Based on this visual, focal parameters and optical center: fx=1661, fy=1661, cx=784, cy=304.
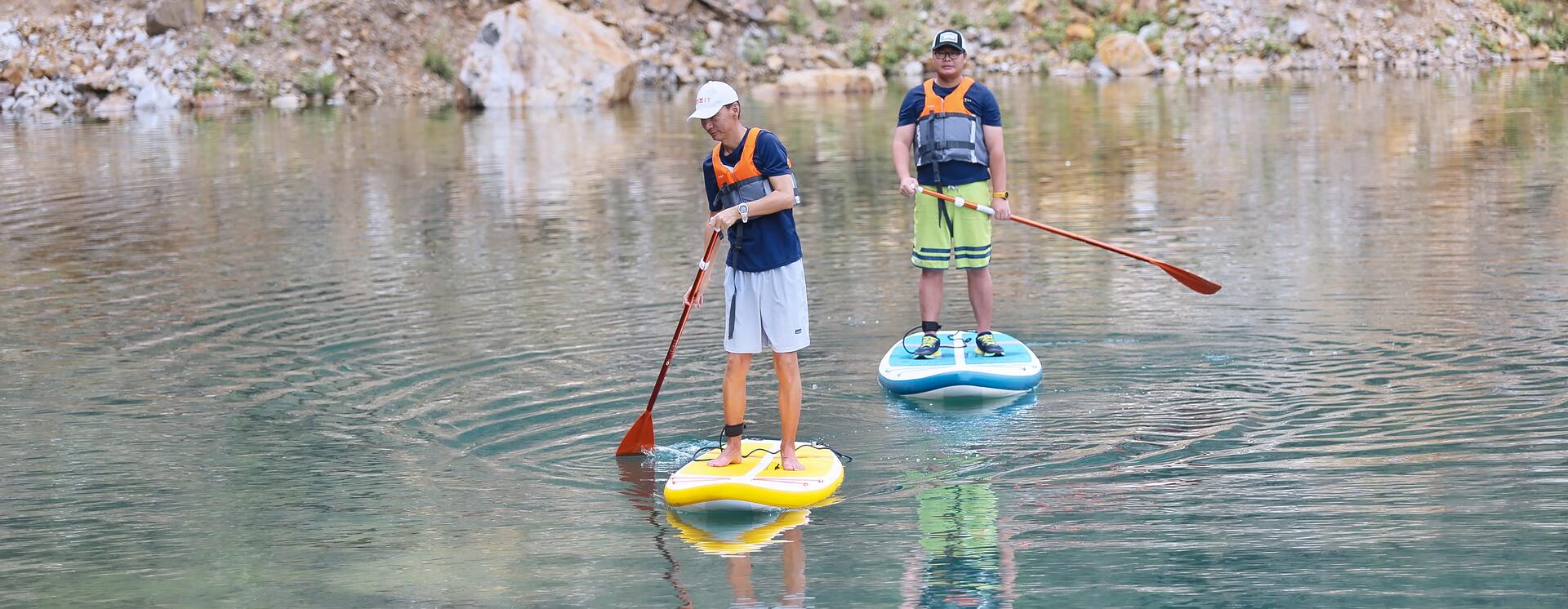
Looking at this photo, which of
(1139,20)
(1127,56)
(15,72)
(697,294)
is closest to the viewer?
(697,294)

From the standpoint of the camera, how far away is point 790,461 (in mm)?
7531

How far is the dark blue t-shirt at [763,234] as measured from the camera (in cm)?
731

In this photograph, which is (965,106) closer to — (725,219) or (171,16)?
(725,219)

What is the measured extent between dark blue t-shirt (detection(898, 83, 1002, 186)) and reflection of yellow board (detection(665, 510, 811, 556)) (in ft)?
9.68

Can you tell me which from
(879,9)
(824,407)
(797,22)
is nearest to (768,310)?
(824,407)

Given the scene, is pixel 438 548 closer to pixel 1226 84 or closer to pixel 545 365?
pixel 545 365

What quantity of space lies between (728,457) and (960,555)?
1478 millimetres

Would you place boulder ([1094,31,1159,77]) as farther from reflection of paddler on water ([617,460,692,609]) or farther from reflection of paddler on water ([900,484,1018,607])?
reflection of paddler on water ([900,484,1018,607])

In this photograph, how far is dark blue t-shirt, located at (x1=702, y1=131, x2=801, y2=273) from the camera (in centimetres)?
731

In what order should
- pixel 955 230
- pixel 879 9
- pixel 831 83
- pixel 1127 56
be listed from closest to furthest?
pixel 955 230
pixel 831 83
pixel 1127 56
pixel 879 9

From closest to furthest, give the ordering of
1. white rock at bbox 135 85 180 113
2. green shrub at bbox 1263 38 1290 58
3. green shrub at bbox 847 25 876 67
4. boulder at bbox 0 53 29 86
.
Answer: boulder at bbox 0 53 29 86
white rock at bbox 135 85 180 113
green shrub at bbox 1263 38 1290 58
green shrub at bbox 847 25 876 67

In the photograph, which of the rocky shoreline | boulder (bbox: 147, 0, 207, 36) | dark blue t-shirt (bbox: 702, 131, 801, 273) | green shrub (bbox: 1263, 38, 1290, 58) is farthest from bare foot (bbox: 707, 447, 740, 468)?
green shrub (bbox: 1263, 38, 1290, 58)

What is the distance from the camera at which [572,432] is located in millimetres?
8781

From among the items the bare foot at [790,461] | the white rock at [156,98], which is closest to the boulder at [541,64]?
the white rock at [156,98]
